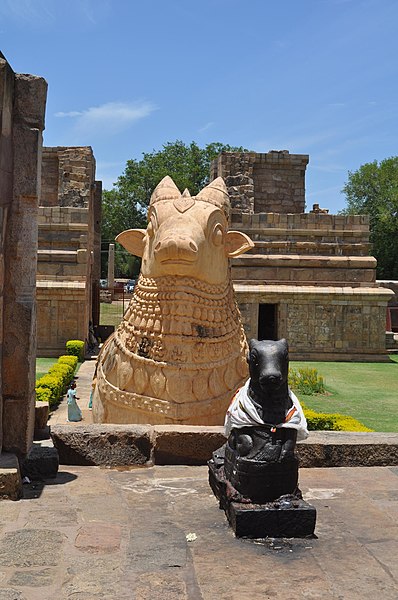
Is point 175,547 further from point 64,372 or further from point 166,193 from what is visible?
point 64,372

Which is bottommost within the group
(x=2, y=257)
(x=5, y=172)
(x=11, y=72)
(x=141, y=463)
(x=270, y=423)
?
(x=141, y=463)

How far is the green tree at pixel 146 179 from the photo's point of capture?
42.5m

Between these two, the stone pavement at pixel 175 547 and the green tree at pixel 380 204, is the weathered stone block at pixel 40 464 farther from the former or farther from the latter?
the green tree at pixel 380 204

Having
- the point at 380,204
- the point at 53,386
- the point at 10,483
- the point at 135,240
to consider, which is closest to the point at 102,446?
the point at 10,483

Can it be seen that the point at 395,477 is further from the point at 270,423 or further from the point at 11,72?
the point at 11,72

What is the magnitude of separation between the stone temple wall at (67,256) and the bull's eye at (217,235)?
414 inches

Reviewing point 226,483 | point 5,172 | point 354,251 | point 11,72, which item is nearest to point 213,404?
point 226,483

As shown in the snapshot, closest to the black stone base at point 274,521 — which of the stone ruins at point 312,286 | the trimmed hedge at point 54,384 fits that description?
the trimmed hedge at point 54,384

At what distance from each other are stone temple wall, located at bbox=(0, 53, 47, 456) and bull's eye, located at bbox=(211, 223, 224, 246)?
256cm

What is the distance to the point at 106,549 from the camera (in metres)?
3.34

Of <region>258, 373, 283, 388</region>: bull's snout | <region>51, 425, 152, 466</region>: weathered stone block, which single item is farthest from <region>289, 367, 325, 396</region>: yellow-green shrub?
<region>258, 373, 283, 388</region>: bull's snout

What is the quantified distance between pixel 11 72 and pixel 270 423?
111 inches

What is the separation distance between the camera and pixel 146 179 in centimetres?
4278

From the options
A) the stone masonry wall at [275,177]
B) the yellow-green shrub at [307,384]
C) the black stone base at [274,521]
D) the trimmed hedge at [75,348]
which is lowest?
the yellow-green shrub at [307,384]
